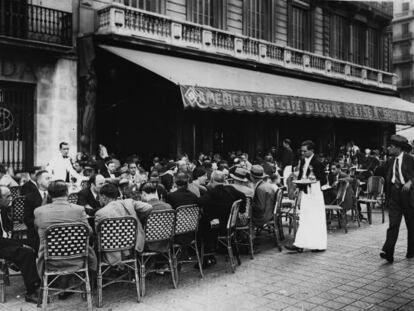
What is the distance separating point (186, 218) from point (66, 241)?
1709mm

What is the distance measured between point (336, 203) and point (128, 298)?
6.14 m

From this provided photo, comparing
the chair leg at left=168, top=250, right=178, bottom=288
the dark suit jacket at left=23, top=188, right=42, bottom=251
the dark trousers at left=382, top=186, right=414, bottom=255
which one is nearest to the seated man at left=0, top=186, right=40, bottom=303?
the dark suit jacket at left=23, top=188, right=42, bottom=251

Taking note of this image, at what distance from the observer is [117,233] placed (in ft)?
17.3

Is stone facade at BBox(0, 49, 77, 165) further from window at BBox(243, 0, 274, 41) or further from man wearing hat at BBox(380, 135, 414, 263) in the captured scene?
man wearing hat at BBox(380, 135, 414, 263)

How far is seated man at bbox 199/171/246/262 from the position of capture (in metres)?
6.67

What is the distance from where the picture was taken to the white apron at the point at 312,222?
772 cm

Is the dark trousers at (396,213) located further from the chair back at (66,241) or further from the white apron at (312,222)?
the chair back at (66,241)

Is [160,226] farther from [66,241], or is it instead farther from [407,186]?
[407,186]

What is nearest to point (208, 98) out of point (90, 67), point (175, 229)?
point (90, 67)

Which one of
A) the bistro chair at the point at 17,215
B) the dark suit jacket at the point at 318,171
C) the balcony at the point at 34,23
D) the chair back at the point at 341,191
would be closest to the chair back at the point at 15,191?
the bistro chair at the point at 17,215

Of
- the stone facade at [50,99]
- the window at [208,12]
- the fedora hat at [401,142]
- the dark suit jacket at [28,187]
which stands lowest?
the dark suit jacket at [28,187]

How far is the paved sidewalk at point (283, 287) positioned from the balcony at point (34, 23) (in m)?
7.85

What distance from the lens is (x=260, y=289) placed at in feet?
18.8

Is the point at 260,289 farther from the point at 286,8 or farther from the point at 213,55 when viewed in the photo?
the point at 286,8
